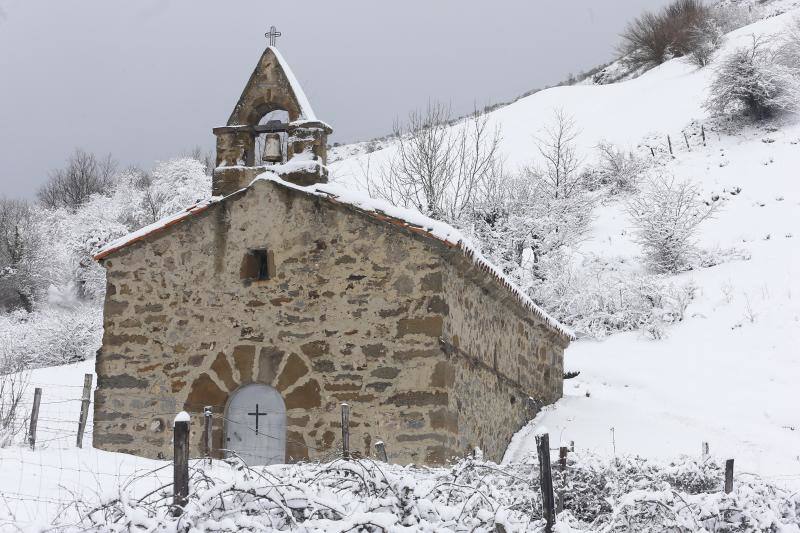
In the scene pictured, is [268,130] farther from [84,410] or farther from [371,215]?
[84,410]

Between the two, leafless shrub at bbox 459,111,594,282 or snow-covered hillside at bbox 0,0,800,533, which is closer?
snow-covered hillside at bbox 0,0,800,533

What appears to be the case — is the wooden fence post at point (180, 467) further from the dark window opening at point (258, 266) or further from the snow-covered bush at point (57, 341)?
the snow-covered bush at point (57, 341)

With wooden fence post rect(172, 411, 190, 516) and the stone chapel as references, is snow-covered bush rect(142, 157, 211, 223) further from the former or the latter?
wooden fence post rect(172, 411, 190, 516)

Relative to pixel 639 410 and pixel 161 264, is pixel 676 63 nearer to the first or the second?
pixel 639 410

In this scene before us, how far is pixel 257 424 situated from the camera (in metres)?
10.7

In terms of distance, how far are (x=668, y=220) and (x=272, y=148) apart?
1826 cm

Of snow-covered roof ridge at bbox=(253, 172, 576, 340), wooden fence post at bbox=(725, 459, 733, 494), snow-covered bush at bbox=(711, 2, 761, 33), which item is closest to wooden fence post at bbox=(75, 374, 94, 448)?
snow-covered roof ridge at bbox=(253, 172, 576, 340)

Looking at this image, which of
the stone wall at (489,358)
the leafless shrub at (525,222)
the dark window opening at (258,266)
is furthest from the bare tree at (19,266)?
the dark window opening at (258,266)

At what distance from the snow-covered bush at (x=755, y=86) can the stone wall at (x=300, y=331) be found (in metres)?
27.7

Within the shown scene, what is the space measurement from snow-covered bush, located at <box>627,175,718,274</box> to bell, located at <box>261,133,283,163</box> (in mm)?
16871

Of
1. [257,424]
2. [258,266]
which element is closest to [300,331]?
[258,266]

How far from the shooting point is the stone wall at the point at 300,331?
10.2 metres

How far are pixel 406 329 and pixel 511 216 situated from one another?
52.6ft

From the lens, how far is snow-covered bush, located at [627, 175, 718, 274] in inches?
1036
